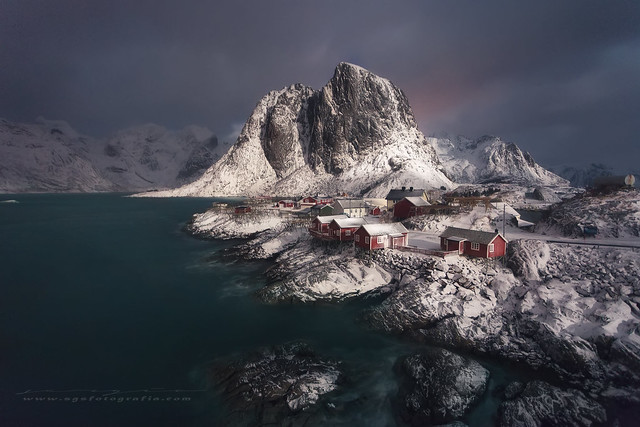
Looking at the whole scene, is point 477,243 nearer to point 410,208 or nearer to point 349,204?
point 410,208

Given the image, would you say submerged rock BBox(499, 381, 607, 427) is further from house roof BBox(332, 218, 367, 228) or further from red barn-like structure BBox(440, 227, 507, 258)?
house roof BBox(332, 218, 367, 228)

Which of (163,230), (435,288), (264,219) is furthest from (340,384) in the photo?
(163,230)

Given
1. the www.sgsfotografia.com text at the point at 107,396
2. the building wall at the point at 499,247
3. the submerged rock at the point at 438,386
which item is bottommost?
the www.sgsfotografia.com text at the point at 107,396

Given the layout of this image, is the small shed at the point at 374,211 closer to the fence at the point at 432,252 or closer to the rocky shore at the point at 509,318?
the rocky shore at the point at 509,318

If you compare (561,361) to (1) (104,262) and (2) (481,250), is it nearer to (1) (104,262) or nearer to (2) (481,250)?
(2) (481,250)

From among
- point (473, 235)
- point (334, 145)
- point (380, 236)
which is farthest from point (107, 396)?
point (334, 145)

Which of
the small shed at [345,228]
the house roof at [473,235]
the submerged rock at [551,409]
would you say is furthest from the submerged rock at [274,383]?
the house roof at [473,235]

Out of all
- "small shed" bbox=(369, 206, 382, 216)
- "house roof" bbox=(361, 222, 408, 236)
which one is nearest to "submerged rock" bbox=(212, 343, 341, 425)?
"house roof" bbox=(361, 222, 408, 236)
